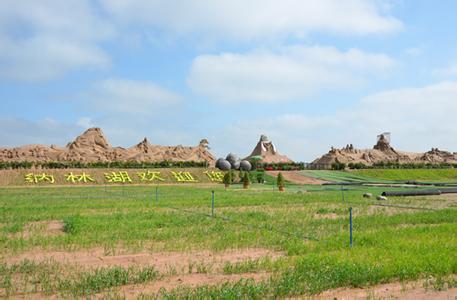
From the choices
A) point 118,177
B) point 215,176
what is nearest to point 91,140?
point 118,177

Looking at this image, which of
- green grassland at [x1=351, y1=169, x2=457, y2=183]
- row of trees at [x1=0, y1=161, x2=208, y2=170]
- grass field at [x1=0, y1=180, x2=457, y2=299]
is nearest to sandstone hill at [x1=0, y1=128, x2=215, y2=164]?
row of trees at [x1=0, y1=161, x2=208, y2=170]

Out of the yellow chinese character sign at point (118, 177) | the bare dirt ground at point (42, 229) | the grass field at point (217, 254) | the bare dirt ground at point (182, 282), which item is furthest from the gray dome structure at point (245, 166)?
the bare dirt ground at point (182, 282)

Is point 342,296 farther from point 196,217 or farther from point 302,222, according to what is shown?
point 196,217

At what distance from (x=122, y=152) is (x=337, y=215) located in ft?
187

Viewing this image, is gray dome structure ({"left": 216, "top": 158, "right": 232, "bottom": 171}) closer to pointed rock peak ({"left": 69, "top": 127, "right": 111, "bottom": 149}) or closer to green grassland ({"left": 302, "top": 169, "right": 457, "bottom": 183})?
green grassland ({"left": 302, "top": 169, "right": 457, "bottom": 183})

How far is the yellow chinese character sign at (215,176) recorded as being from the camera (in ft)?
182

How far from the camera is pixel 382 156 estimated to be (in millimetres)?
95938

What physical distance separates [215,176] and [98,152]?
22014mm

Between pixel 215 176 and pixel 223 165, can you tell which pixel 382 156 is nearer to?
pixel 223 165

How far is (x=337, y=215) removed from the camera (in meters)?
17.7

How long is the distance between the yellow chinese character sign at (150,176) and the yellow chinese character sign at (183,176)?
1918mm

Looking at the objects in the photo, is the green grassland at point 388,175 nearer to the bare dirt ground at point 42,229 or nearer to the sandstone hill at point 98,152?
the sandstone hill at point 98,152

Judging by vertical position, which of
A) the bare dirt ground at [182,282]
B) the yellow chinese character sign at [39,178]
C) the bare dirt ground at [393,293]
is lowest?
the bare dirt ground at [182,282]

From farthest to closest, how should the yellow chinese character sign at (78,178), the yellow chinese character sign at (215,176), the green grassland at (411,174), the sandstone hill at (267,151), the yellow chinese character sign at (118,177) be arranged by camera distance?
the sandstone hill at (267,151)
the green grassland at (411,174)
the yellow chinese character sign at (215,176)
the yellow chinese character sign at (118,177)
the yellow chinese character sign at (78,178)
